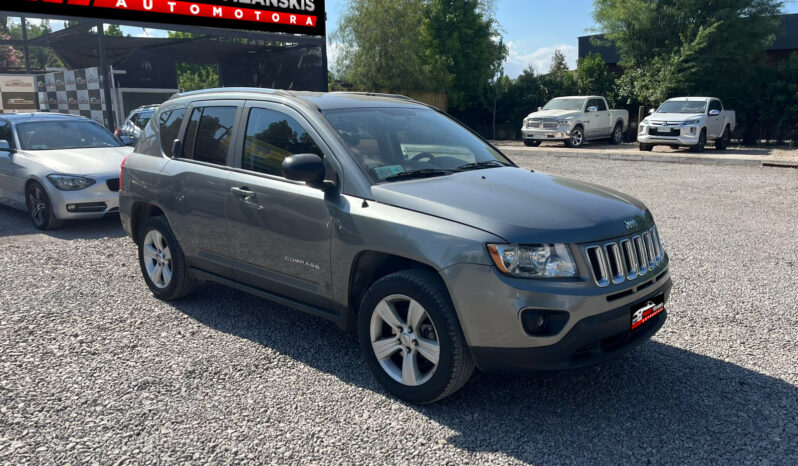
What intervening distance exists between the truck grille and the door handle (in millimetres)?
2318

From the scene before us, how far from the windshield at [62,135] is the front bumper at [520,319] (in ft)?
27.2

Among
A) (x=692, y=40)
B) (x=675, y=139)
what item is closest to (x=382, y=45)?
(x=692, y=40)

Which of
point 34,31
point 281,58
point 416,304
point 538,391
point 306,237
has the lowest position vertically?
point 538,391

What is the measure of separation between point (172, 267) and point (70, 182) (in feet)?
13.6

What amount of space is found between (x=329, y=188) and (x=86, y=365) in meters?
2.03

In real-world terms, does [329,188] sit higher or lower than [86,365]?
higher

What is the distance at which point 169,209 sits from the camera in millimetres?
5086

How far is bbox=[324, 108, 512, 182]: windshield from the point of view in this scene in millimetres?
4031

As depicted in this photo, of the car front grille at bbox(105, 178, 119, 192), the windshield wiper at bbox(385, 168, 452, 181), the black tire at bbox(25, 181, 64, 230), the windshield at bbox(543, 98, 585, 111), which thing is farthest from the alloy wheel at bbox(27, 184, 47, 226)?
the windshield at bbox(543, 98, 585, 111)

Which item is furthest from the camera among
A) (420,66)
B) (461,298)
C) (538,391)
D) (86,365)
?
(420,66)

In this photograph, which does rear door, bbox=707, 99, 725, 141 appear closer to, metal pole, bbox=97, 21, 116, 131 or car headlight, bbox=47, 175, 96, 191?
car headlight, bbox=47, 175, 96, 191

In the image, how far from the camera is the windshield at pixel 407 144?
4.03m

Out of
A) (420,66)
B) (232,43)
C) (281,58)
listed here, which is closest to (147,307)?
(281,58)

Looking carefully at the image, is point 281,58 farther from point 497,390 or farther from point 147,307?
point 497,390
